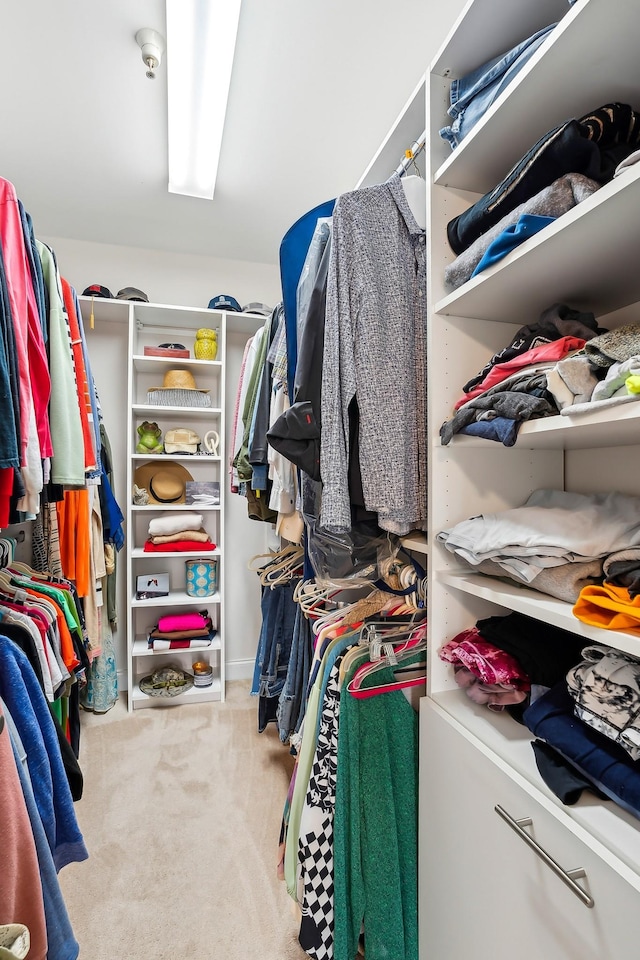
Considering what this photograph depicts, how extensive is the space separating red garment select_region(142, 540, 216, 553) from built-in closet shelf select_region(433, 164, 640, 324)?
213cm

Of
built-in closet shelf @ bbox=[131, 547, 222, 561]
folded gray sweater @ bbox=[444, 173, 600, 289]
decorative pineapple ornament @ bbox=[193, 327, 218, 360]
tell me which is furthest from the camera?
decorative pineapple ornament @ bbox=[193, 327, 218, 360]

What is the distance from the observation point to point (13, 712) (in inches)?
41.8

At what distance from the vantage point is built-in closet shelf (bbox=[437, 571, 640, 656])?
2.16 ft

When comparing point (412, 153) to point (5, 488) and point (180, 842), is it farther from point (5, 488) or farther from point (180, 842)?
point (180, 842)

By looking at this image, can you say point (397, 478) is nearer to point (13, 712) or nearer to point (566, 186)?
point (566, 186)

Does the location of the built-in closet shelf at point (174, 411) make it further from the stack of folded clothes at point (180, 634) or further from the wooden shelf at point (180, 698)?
the wooden shelf at point (180, 698)

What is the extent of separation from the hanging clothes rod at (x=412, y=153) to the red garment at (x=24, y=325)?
933mm

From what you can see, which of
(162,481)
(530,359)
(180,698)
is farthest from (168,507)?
(530,359)

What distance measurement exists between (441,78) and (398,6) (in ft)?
1.84

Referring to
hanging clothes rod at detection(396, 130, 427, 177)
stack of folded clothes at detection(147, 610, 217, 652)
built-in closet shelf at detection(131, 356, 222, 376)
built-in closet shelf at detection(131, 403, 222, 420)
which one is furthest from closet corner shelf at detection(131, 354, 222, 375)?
hanging clothes rod at detection(396, 130, 427, 177)

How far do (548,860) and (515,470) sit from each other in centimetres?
74

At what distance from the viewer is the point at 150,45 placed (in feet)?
4.93

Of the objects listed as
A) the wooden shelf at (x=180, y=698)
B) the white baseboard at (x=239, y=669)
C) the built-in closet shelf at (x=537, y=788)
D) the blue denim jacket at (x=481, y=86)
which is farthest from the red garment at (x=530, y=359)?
the white baseboard at (x=239, y=669)

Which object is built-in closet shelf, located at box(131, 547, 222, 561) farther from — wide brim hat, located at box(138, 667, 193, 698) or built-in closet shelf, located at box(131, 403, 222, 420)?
built-in closet shelf, located at box(131, 403, 222, 420)
